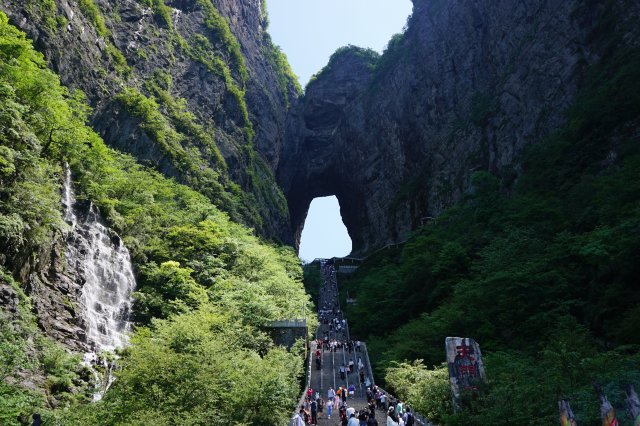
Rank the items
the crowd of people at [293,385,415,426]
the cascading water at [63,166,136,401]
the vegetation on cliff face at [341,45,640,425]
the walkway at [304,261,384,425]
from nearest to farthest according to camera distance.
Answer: the vegetation on cliff face at [341,45,640,425] < the crowd of people at [293,385,415,426] < the cascading water at [63,166,136,401] < the walkway at [304,261,384,425]

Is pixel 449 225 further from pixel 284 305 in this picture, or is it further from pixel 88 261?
pixel 88 261

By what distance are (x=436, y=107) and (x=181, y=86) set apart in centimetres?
2970

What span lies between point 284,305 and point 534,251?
Result: 43.9ft

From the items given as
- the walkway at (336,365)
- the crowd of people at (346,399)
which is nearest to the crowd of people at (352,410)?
the crowd of people at (346,399)

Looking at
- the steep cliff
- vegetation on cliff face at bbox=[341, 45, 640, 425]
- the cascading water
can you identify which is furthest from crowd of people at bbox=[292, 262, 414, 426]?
the steep cliff

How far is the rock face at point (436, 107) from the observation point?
38.2 metres

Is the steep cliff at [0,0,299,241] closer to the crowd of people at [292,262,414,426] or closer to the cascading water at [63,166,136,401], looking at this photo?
the crowd of people at [292,262,414,426]

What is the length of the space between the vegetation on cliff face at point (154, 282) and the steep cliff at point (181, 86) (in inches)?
217

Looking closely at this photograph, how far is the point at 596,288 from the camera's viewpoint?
18.0 m

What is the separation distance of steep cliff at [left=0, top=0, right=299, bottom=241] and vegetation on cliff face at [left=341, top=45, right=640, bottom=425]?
71.6ft

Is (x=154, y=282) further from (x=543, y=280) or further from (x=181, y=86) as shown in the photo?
(x=181, y=86)

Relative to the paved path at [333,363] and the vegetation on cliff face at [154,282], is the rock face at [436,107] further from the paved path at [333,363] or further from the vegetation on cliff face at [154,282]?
the vegetation on cliff face at [154,282]

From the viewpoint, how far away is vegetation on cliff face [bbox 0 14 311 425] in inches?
523

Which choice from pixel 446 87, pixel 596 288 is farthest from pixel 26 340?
pixel 446 87
